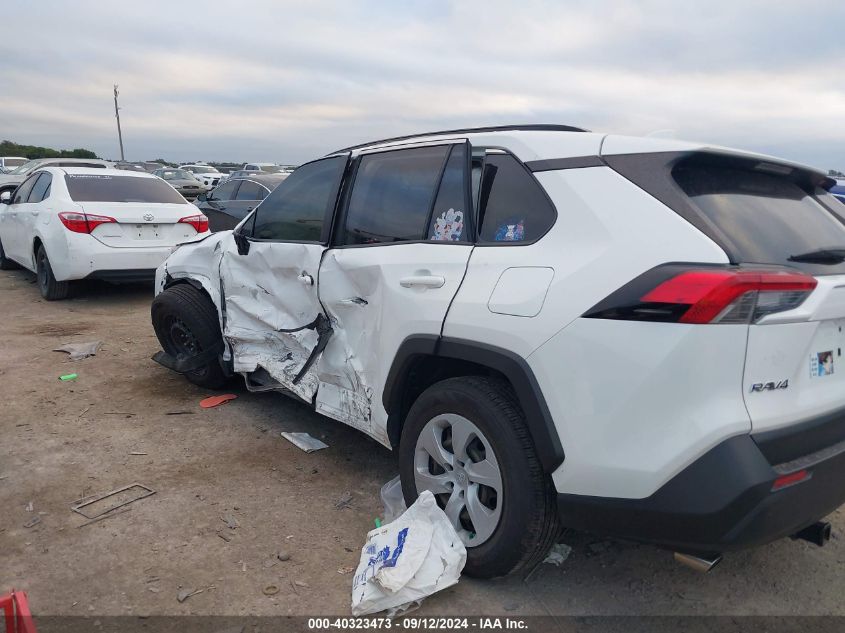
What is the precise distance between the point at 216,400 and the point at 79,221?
157 inches

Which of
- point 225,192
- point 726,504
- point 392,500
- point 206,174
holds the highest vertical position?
point 225,192

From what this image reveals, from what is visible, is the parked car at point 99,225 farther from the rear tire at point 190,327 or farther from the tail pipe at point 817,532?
the tail pipe at point 817,532

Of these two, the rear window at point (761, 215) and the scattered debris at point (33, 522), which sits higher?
the rear window at point (761, 215)

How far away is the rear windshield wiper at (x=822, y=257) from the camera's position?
2.23 metres

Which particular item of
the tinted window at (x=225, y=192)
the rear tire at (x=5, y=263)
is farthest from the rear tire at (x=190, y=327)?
the tinted window at (x=225, y=192)

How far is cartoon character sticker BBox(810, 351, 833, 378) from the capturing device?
2.12 m

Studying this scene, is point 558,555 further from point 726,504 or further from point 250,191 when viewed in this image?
point 250,191

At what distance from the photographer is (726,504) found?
76.1 inches

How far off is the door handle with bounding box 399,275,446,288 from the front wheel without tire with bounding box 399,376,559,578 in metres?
0.42

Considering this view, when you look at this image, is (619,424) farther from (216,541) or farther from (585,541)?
(216,541)

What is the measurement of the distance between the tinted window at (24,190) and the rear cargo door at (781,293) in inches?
360

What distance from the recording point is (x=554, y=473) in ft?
7.38

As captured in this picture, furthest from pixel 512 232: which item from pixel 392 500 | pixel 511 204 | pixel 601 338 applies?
pixel 392 500

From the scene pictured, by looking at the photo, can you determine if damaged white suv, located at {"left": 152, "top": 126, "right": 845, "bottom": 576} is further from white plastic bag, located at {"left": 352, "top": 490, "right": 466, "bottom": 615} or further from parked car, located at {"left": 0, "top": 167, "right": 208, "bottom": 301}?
parked car, located at {"left": 0, "top": 167, "right": 208, "bottom": 301}
